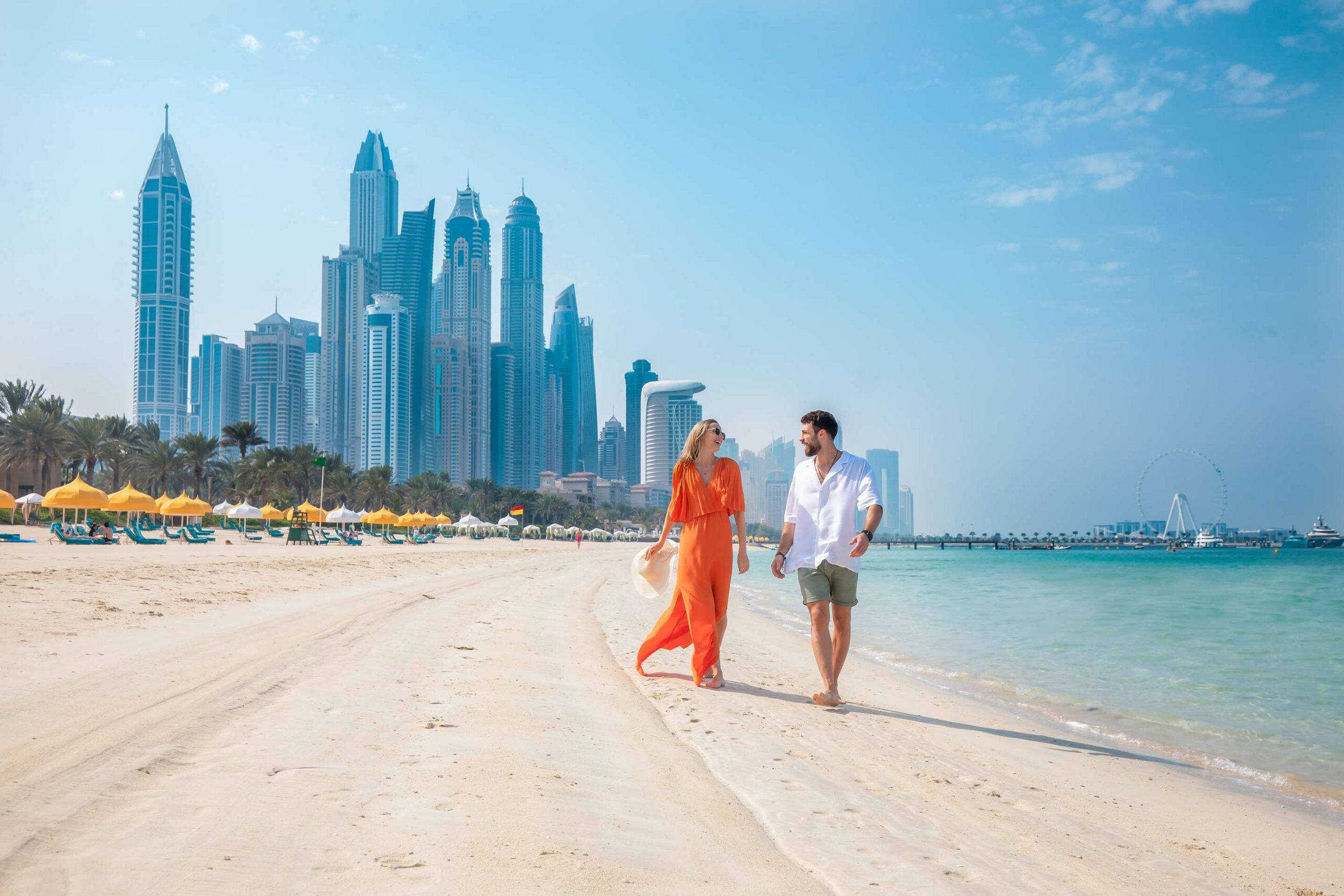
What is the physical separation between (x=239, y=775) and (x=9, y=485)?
71.1 meters

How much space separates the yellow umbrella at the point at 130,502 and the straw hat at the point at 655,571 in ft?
109

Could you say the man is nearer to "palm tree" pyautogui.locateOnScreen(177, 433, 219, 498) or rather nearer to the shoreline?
the shoreline

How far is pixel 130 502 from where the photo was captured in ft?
109

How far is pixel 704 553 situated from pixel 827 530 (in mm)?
982

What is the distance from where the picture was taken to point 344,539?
48.4 m

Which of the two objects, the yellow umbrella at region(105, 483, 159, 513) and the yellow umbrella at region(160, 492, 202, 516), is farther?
the yellow umbrella at region(160, 492, 202, 516)

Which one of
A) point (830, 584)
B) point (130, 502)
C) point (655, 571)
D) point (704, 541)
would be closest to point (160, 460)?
point (130, 502)

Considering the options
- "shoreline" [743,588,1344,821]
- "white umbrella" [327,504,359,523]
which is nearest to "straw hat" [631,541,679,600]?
"shoreline" [743,588,1344,821]

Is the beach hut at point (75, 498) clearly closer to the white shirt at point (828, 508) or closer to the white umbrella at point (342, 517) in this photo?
the white umbrella at point (342, 517)

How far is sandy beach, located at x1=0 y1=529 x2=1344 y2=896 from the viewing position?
2498 mm

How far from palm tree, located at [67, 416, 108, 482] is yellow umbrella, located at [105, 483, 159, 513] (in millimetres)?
22920

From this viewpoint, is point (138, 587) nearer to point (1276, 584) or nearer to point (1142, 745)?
point (1142, 745)

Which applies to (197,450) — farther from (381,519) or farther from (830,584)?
(830,584)

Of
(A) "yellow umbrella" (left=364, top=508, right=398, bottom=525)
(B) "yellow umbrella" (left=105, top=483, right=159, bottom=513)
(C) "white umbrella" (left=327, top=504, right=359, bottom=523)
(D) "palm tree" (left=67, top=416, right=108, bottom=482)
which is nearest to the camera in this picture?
(B) "yellow umbrella" (left=105, top=483, right=159, bottom=513)
